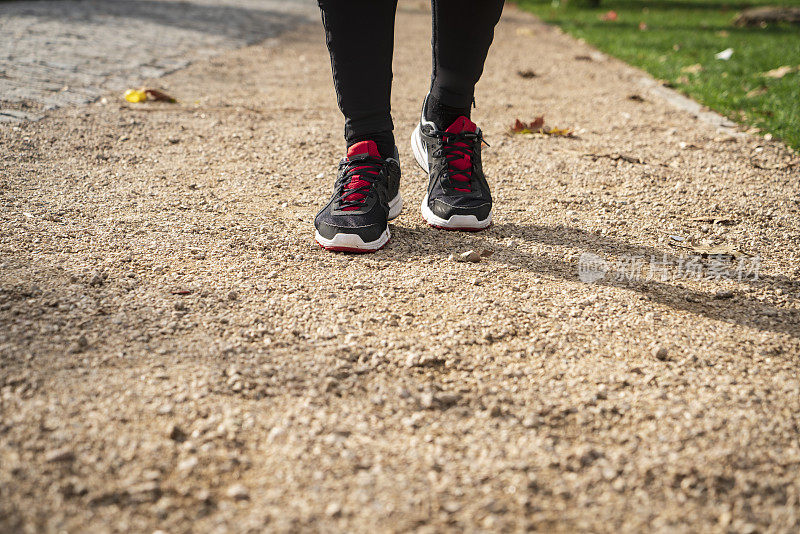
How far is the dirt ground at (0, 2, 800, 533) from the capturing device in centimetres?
121

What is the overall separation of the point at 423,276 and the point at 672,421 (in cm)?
85

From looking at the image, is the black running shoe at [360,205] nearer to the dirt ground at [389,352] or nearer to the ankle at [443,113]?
the dirt ground at [389,352]

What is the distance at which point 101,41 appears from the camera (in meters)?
5.40

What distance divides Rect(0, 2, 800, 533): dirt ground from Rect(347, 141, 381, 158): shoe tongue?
1.00 feet

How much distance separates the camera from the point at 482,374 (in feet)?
5.15

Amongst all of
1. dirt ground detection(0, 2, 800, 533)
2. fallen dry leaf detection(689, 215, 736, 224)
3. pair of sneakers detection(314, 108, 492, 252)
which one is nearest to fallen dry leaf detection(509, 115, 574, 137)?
dirt ground detection(0, 2, 800, 533)

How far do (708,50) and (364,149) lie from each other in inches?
205

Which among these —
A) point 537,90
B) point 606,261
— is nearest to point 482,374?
point 606,261

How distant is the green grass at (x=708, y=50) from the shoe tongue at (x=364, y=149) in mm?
2340

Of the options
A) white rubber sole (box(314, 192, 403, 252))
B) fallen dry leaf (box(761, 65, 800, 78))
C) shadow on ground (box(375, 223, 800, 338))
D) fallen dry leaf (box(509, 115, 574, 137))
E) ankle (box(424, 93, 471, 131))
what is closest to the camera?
shadow on ground (box(375, 223, 800, 338))

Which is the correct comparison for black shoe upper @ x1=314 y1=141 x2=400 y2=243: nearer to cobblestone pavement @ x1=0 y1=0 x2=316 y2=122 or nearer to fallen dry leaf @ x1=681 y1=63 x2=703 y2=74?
cobblestone pavement @ x1=0 y1=0 x2=316 y2=122

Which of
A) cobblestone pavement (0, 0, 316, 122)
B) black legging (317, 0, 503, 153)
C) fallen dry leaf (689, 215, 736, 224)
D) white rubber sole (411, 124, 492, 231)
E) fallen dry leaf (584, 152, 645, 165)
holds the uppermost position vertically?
black legging (317, 0, 503, 153)

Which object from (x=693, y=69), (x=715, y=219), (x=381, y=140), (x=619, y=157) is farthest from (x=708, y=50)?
(x=381, y=140)

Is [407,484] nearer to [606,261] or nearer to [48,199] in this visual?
[606,261]
